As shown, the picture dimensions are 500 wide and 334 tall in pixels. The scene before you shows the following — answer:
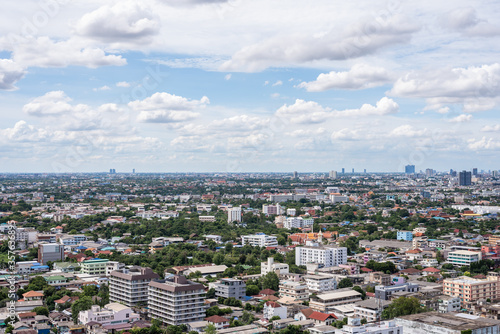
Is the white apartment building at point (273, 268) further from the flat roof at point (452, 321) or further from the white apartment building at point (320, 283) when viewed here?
the flat roof at point (452, 321)

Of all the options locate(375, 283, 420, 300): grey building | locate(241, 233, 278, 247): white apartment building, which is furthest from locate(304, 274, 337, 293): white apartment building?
locate(241, 233, 278, 247): white apartment building

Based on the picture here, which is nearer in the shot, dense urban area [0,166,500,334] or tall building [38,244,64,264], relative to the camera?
dense urban area [0,166,500,334]

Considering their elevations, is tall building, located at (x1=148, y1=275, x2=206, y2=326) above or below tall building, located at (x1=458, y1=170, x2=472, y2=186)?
below

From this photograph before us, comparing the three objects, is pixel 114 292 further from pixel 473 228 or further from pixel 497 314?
pixel 473 228

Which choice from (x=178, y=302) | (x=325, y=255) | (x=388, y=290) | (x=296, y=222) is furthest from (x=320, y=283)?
(x=296, y=222)

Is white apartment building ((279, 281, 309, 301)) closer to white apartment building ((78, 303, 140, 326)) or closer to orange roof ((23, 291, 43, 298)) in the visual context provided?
white apartment building ((78, 303, 140, 326))

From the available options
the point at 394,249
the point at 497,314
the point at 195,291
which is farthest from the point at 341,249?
the point at 195,291
